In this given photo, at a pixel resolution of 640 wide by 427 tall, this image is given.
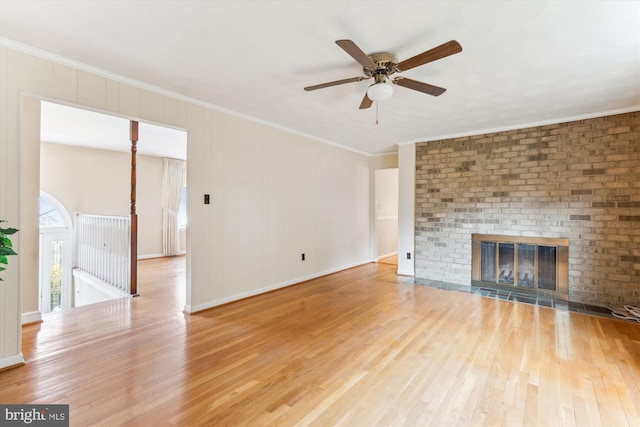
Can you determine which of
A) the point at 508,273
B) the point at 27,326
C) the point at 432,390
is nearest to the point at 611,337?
the point at 508,273

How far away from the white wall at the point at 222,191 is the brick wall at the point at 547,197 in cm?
172

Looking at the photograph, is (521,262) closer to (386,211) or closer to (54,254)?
(386,211)

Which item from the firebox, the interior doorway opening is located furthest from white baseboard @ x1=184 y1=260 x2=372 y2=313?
the firebox

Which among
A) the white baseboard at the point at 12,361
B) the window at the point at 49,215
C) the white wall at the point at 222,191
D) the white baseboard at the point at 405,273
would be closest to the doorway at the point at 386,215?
the white wall at the point at 222,191

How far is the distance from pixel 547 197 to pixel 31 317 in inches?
254

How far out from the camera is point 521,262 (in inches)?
174

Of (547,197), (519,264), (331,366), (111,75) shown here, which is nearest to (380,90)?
(331,366)

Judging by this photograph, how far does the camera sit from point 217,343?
272cm

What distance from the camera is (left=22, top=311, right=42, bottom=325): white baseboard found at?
3046 mm

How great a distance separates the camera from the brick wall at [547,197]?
3.73 metres

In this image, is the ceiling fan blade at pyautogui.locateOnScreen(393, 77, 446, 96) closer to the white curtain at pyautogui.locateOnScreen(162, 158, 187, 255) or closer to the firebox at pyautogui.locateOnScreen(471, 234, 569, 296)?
the firebox at pyautogui.locateOnScreen(471, 234, 569, 296)

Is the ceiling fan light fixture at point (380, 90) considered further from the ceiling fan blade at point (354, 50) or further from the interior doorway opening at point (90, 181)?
the interior doorway opening at point (90, 181)

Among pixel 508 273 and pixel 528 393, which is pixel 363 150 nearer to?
pixel 508 273

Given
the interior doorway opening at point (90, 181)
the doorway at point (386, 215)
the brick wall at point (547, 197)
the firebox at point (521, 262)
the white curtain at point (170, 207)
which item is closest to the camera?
the brick wall at point (547, 197)
